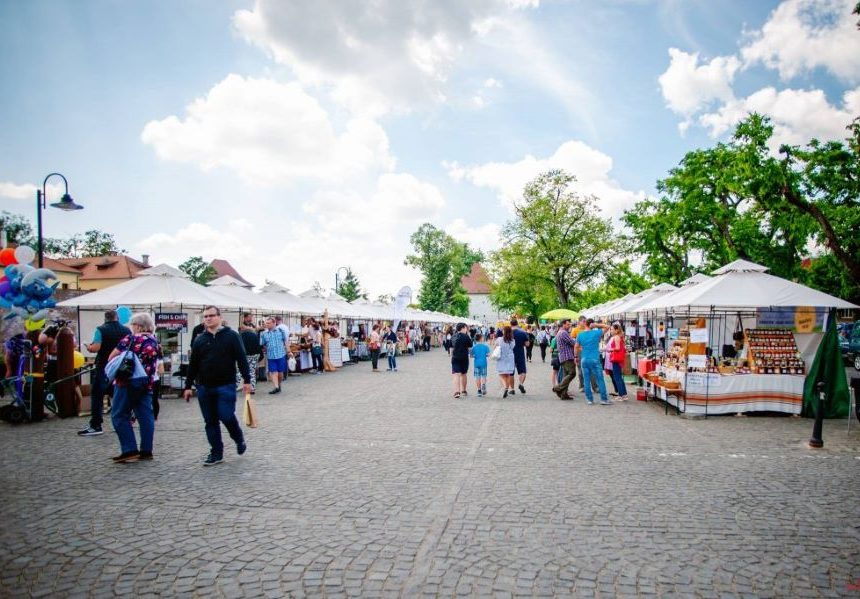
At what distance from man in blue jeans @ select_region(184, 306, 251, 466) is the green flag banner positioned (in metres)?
10.1

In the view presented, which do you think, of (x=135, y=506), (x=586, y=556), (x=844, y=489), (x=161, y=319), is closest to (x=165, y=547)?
(x=135, y=506)

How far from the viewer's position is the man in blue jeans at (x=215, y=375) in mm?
6312

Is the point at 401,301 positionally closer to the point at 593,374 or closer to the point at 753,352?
the point at 593,374

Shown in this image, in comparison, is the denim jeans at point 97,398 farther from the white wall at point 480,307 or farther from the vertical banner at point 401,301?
the white wall at point 480,307

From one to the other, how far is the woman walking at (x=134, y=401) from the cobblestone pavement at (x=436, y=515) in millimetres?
228

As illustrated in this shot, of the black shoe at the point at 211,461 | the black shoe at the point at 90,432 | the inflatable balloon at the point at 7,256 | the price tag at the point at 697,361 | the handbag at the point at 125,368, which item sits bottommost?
the black shoe at the point at 90,432

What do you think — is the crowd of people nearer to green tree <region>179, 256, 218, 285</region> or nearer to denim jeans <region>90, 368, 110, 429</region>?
denim jeans <region>90, 368, 110, 429</region>

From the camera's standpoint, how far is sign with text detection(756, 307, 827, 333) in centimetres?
1060

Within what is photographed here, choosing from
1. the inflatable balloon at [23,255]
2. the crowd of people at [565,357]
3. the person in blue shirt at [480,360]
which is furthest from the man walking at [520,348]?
the inflatable balloon at [23,255]

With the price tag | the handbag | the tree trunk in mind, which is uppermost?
the tree trunk

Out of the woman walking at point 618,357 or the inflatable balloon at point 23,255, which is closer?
the inflatable balloon at point 23,255

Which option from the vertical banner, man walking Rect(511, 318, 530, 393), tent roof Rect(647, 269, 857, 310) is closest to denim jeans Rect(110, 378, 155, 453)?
man walking Rect(511, 318, 530, 393)

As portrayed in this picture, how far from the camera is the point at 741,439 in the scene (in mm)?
7973

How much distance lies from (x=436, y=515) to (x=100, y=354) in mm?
6318
